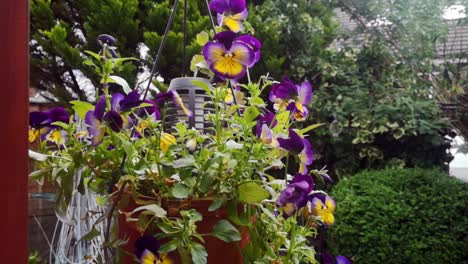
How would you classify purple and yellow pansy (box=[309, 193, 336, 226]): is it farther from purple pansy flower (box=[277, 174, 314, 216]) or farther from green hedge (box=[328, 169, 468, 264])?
green hedge (box=[328, 169, 468, 264])

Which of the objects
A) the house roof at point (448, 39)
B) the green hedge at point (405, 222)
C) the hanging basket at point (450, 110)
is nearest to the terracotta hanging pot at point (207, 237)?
the green hedge at point (405, 222)

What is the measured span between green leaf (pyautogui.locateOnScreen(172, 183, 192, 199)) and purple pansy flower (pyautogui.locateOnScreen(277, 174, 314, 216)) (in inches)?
6.0

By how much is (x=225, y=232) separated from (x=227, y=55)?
0.26 metres

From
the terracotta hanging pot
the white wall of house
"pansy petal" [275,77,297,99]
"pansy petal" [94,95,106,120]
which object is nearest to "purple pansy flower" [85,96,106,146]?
"pansy petal" [94,95,106,120]

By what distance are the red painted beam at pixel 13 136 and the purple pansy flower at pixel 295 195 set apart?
1.46ft

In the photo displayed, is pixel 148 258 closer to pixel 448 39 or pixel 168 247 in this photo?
pixel 168 247

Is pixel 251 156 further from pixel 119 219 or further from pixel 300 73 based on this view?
pixel 300 73

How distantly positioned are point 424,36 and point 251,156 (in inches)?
120

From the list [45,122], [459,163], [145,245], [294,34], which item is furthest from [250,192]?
[459,163]

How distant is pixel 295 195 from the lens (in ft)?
2.45

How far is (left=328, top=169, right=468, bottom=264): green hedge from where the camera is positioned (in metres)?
2.46

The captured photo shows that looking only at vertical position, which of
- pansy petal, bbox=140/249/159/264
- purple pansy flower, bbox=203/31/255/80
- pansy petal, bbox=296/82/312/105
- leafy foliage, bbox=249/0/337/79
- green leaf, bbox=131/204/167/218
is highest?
leafy foliage, bbox=249/0/337/79

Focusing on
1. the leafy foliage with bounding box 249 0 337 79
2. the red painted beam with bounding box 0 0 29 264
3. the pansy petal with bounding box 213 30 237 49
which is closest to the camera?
the red painted beam with bounding box 0 0 29 264

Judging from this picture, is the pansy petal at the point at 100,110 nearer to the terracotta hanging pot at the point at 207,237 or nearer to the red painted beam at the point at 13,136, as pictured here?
the terracotta hanging pot at the point at 207,237
